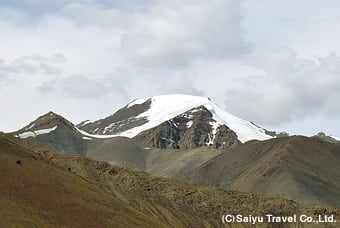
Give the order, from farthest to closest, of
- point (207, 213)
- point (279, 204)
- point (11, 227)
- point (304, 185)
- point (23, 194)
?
1. point (304, 185)
2. point (279, 204)
3. point (207, 213)
4. point (23, 194)
5. point (11, 227)

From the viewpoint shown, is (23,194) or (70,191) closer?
(23,194)

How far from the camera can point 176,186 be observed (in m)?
120

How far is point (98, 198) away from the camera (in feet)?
244

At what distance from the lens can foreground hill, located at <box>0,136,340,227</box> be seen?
202 ft

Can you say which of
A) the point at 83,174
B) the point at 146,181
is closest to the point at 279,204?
the point at 146,181

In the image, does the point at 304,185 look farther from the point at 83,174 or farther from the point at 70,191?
the point at 70,191

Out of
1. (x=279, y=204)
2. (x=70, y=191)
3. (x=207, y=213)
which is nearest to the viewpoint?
(x=70, y=191)

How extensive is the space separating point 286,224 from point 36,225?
69.1m

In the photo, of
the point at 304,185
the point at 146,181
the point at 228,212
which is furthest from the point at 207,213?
Result: the point at 304,185

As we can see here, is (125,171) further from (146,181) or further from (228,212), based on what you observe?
(228,212)

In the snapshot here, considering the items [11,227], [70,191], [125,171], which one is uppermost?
[125,171]

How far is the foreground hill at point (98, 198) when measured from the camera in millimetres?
61594

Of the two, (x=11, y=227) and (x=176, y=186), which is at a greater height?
(x=176, y=186)

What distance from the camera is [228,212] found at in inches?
4572
